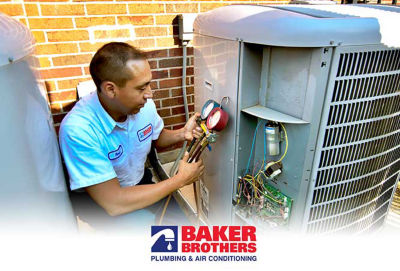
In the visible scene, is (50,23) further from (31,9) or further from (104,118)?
(104,118)

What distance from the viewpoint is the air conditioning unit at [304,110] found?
0.86 metres

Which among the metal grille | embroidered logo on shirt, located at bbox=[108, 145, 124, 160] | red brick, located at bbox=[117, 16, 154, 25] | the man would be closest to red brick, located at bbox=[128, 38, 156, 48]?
red brick, located at bbox=[117, 16, 154, 25]

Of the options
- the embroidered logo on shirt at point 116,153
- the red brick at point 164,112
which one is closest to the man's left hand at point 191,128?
the embroidered logo on shirt at point 116,153

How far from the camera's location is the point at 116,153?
1.24m

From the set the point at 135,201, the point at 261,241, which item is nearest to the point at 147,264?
the point at 135,201

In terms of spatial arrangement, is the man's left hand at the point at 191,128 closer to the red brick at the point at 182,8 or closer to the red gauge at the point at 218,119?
the red gauge at the point at 218,119

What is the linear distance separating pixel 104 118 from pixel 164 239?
63 cm

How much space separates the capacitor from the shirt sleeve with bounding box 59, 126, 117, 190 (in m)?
0.66

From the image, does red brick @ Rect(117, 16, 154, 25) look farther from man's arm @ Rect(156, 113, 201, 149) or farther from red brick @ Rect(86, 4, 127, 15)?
man's arm @ Rect(156, 113, 201, 149)

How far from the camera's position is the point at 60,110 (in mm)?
1688

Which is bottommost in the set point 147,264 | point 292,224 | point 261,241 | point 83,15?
point 147,264

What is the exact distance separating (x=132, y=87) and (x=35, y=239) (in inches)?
24.2

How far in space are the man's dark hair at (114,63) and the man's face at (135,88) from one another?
2 cm

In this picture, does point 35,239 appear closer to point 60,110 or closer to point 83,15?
point 60,110
